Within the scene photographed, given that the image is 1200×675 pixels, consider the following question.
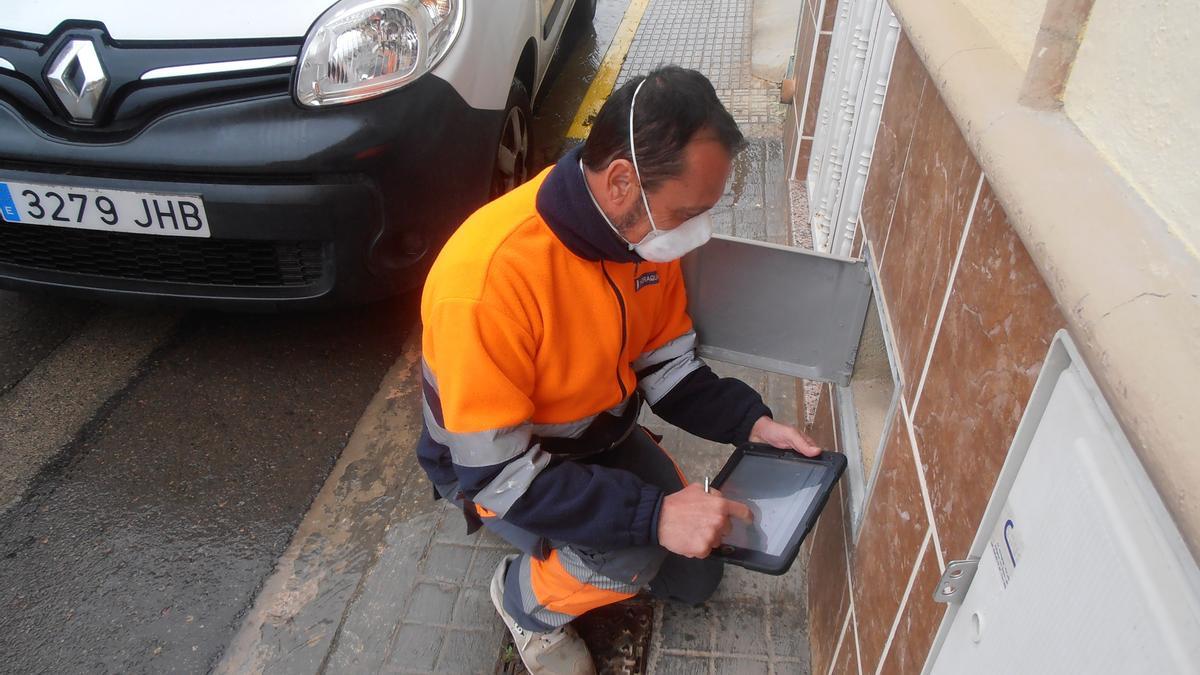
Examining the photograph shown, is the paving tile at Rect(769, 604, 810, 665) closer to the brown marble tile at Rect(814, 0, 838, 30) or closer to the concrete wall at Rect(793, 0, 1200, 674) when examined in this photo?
the concrete wall at Rect(793, 0, 1200, 674)

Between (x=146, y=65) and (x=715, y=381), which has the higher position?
(x=146, y=65)

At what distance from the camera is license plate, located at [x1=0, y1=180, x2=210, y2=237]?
8.34 feet

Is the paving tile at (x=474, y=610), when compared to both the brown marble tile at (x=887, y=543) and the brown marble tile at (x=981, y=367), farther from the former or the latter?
the brown marble tile at (x=981, y=367)

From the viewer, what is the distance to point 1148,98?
842 millimetres

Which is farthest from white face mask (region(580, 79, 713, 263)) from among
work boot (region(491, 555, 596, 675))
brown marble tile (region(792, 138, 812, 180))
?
brown marble tile (region(792, 138, 812, 180))

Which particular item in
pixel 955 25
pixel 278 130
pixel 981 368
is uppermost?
pixel 955 25

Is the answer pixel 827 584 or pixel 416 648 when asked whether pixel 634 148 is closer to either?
pixel 827 584

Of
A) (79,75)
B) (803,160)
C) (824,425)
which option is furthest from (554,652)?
(803,160)

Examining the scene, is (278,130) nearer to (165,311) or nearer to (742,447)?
(165,311)

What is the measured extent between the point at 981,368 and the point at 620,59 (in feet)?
16.9

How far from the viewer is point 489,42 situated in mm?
3090

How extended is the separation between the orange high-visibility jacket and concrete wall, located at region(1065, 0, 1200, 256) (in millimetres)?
890

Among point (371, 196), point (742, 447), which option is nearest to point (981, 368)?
point (742, 447)

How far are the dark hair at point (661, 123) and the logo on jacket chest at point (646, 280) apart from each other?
1.05 ft
